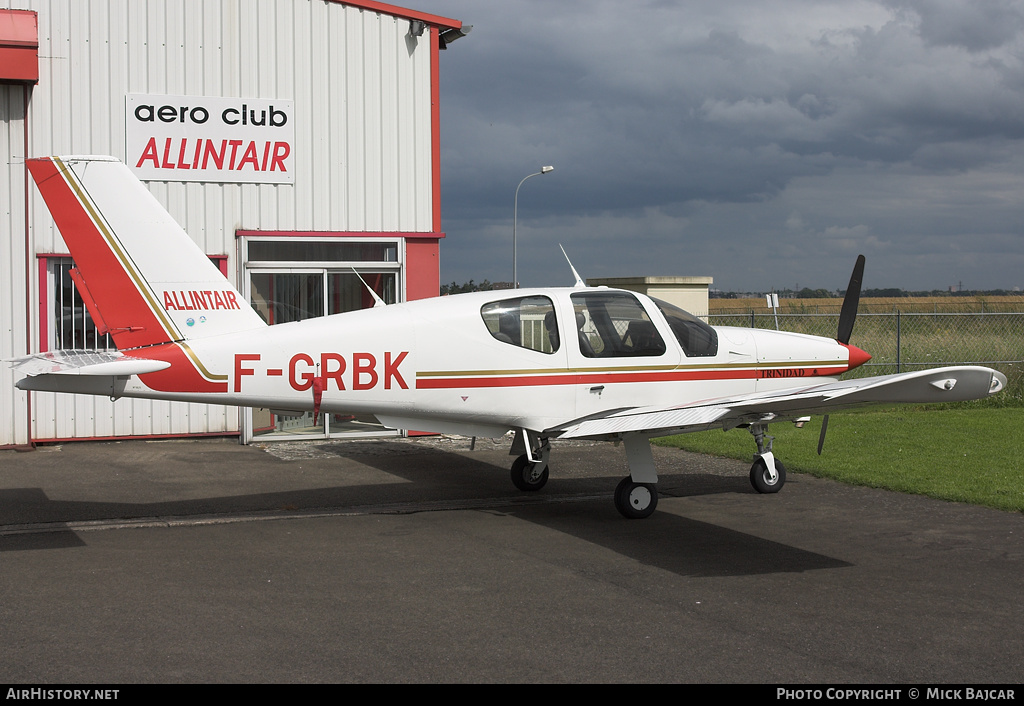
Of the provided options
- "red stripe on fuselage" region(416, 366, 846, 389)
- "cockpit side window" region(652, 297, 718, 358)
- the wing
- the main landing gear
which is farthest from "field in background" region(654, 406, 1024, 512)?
the wing

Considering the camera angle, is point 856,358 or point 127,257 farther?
point 856,358

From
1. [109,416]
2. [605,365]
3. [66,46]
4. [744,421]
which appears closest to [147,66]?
[66,46]

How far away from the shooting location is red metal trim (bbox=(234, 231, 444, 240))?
1361 centimetres

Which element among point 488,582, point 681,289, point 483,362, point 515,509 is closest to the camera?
point 488,582

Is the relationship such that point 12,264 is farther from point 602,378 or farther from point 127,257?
point 602,378

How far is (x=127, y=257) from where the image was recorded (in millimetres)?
7859

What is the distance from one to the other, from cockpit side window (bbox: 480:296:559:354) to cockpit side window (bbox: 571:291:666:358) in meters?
0.26

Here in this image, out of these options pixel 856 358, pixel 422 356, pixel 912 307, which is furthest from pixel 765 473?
pixel 912 307

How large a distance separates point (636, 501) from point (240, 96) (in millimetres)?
8780

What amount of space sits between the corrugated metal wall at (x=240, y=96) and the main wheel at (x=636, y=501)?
7.11 m

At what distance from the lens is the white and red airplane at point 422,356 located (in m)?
7.66

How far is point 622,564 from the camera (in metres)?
7.04

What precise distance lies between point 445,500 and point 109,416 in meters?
5.99
